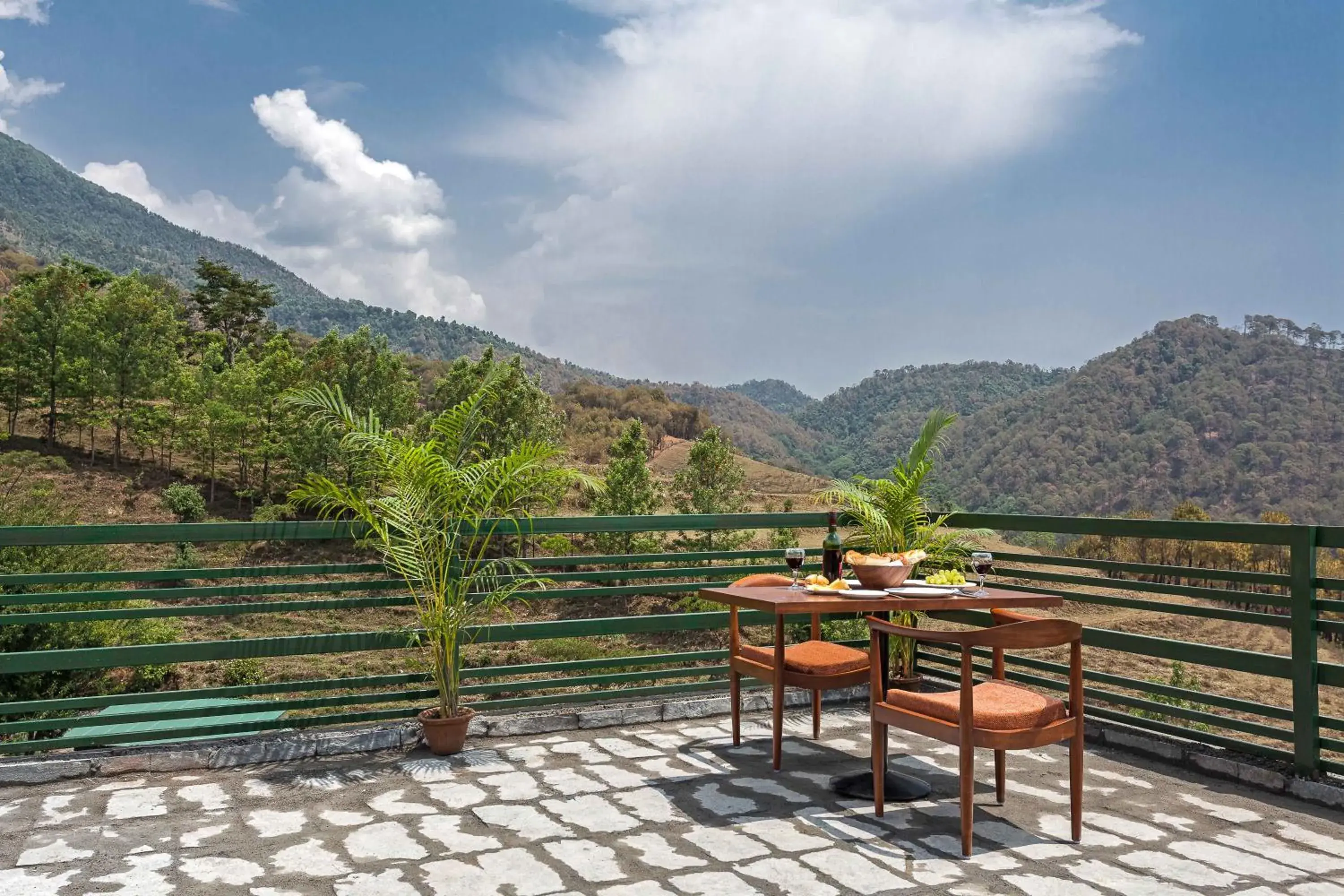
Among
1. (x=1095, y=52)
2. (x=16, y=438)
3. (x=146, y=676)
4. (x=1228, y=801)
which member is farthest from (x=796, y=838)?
(x=16, y=438)

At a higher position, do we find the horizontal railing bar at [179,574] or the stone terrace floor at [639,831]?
the horizontal railing bar at [179,574]

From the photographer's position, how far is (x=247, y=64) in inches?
1849

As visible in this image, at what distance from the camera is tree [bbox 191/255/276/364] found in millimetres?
50812

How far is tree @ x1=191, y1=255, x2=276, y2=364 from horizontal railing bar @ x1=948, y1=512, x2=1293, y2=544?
51.0 metres

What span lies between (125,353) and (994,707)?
3580 cm

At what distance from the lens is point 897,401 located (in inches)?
3442

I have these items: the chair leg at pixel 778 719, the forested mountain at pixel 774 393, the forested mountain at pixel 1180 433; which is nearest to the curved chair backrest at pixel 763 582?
the chair leg at pixel 778 719

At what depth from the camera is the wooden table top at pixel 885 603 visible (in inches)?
144

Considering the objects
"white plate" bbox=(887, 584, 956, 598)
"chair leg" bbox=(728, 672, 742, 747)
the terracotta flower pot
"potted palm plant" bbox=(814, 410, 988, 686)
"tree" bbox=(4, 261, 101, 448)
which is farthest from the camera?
"tree" bbox=(4, 261, 101, 448)

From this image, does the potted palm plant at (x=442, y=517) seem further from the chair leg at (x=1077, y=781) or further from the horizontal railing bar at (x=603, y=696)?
the chair leg at (x=1077, y=781)

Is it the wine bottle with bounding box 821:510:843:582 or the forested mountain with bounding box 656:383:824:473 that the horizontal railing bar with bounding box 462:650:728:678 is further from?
the forested mountain with bounding box 656:383:824:473

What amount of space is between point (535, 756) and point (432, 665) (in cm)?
69

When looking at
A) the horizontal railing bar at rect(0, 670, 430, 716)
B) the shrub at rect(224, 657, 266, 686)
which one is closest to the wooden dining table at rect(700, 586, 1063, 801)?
the horizontal railing bar at rect(0, 670, 430, 716)

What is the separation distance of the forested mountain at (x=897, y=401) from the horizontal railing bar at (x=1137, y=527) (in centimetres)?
6898
